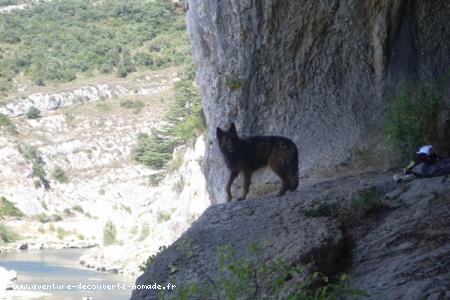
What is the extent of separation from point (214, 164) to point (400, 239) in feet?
31.8

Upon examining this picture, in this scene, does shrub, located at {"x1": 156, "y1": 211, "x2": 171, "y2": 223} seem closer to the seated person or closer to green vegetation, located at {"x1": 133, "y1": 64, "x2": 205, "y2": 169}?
green vegetation, located at {"x1": 133, "y1": 64, "x2": 205, "y2": 169}

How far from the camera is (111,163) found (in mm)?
69250

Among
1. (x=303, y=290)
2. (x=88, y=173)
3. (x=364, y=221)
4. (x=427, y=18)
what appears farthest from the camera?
(x=88, y=173)

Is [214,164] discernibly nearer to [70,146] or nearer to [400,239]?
[400,239]

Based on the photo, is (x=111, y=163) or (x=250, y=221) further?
(x=111, y=163)

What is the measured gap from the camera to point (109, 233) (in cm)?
5347

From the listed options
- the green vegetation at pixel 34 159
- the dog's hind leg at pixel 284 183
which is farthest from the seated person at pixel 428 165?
the green vegetation at pixel 34 159

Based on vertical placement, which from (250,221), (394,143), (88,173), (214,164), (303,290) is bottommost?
(303,290)

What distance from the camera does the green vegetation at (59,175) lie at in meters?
66.8

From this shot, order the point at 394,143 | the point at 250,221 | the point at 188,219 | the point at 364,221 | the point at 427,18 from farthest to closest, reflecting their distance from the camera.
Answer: the point at 188,219 → the point at 427,18 → the point at 394,143 → the point at 250,221 → the point at 364,221

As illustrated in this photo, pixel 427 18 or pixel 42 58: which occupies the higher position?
pixel 42 58

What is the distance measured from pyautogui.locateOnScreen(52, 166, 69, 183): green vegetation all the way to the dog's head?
57.7m

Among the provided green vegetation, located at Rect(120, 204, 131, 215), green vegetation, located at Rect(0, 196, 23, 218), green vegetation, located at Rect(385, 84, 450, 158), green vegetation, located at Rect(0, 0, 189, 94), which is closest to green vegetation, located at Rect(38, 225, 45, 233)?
green vegetation, located at Rect(0, 196, 23, 218)

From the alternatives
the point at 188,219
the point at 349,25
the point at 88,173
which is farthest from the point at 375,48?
the point at 88,173
